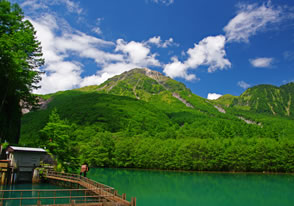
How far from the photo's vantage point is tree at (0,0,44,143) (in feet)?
117

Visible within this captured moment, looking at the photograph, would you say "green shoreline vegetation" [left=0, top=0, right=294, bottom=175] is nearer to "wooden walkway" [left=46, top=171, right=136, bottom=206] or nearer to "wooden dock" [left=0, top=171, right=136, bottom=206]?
"wooden dock" [left=0, top=171, right=136, bottom=206]

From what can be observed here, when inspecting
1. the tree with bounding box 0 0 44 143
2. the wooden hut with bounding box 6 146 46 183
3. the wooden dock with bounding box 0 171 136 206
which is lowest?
the wooden dock with bounding box 0 171 136 206

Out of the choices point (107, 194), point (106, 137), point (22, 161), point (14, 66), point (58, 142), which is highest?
point (14, 66)

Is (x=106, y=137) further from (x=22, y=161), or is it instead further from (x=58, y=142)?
(x=22, y=161)

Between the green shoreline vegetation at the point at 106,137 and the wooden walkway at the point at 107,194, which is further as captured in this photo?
the green shoreline vegetation at the point at 106,137

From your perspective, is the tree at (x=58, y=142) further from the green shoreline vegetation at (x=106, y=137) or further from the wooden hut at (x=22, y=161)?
the wooden hut at (x=22, y=161)

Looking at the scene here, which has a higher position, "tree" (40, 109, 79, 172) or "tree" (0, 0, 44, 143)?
"tree" (0, 0, 44, 143)

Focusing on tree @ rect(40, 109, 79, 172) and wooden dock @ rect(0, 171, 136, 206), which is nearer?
wooden dock @ rect(0, 171, 136, 206)

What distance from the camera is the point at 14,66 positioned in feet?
116

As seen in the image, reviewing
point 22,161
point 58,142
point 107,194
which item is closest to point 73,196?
point 107,194

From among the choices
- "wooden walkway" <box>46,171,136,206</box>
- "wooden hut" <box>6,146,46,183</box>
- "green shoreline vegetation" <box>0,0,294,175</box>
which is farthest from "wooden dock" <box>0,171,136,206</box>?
"green shoreline vegetation" <box>0,0,294,175</box>

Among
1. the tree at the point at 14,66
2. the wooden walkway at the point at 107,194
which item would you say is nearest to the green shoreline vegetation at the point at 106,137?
the tree at the point at 14,66

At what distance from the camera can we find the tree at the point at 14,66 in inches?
1410

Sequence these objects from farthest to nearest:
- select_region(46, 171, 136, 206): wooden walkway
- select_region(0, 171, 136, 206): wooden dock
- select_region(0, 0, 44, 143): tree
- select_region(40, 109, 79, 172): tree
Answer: select_region(40, 109, 79, 172): tree, select_region(0, 0, 44, 143): tree, select_region(46, 171, 136, 206): wooden walkway, select_region(0, 171, 136, 206): wooden dock
